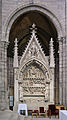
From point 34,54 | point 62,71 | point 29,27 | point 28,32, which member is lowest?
point 62,71

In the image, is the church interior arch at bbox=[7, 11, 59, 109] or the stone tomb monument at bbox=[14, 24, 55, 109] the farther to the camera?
the church interior arch at bbox=[7, 11, 59, 109]

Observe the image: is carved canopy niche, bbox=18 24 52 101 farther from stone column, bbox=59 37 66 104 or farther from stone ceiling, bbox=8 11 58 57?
stone ceiling, bbox=8 11 58 57

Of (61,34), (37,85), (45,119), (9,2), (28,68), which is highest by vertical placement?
(9,2)

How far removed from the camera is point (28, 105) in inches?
478

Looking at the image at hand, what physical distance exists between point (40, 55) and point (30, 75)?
4.24ft

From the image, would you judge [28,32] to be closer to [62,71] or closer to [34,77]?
[34,77]

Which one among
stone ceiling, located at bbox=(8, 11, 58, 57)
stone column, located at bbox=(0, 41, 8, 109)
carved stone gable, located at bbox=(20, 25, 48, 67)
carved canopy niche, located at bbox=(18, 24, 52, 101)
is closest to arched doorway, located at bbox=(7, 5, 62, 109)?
stone ceiling, located at bbox=(8, 11, 58, 57)

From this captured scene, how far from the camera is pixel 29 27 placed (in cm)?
1847

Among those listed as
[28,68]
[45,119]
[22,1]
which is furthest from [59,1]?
[45,119]

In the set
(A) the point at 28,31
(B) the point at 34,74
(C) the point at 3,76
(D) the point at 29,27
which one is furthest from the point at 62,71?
(A) the point at 28,31

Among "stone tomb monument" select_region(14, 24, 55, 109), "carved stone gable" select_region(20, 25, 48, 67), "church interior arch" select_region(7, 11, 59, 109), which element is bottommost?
"stone tomb monument" select_region(14, 24, 55, 109)

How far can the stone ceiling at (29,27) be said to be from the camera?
16.9 m

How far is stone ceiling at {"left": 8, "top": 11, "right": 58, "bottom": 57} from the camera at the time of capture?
1688cm

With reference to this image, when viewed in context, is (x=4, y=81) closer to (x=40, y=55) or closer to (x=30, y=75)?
(x=30, y=75)
